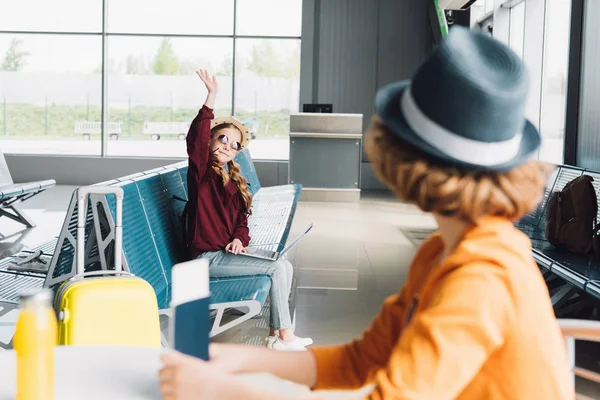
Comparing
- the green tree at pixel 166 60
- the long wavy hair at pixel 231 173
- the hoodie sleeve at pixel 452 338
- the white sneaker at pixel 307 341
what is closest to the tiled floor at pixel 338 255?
the white sneaker at pixel 307 341

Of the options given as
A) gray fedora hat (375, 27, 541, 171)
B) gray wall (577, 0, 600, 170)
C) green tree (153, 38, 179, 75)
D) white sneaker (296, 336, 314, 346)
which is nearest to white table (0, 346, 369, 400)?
gray fedora hat (375, 27, 541, 171)

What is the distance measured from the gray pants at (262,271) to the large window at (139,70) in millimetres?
9406

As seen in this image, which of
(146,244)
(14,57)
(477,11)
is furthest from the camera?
(14,57)

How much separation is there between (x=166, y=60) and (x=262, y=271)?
1015cm

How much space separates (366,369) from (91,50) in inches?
498

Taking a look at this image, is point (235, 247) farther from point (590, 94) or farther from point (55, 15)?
point (55, 15)

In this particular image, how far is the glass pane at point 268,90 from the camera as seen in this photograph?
12.9 meters

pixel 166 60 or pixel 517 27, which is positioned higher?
pixel 517 27

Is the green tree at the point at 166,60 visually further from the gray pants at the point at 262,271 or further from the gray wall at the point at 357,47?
the gray pants at the point at 262,271

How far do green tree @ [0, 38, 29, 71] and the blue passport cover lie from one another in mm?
13323

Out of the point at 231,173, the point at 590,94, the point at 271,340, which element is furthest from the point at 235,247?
the point at 590,94

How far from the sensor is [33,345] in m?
1.18

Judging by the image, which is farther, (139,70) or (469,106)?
(139,70)

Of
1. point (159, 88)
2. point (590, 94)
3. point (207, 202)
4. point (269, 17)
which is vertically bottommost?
point (207, 202)
